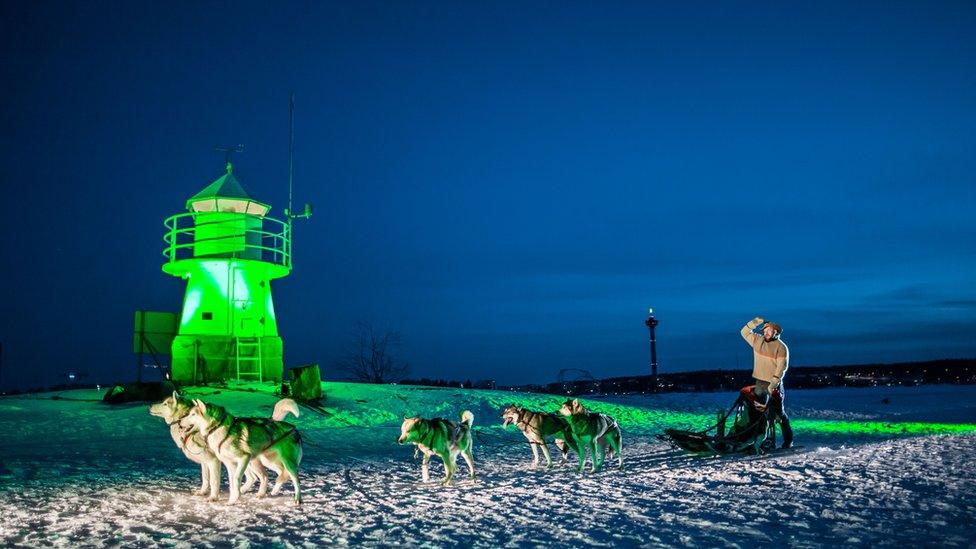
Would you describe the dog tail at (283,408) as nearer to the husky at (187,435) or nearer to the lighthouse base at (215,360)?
the husky at (187,435)

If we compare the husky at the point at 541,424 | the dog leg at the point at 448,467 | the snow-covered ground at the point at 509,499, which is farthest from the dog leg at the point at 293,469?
the husky at the point at 541,424

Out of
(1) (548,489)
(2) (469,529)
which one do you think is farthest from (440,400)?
(2) (469,529)

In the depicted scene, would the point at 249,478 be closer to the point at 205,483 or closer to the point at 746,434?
the point at 205,483

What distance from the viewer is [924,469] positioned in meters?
10.5

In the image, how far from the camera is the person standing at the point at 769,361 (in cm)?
1277

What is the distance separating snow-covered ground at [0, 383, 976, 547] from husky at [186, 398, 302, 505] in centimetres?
52

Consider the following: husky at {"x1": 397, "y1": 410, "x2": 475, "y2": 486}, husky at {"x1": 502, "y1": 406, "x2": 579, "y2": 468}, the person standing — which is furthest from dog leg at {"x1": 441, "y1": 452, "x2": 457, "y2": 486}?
the person standing

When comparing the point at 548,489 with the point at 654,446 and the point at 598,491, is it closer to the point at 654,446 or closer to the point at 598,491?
the point at 598,491

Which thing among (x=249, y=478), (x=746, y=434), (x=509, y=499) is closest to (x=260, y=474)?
(x=249, y=478)

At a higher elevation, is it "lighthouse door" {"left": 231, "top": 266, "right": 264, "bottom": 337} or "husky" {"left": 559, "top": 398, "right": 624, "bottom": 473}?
"lighthouse door" {"left": 231, "top": 266, "right": 264, "bottom": 337}

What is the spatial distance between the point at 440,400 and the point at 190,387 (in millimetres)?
8201

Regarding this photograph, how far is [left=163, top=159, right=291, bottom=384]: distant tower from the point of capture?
2536 centimetres

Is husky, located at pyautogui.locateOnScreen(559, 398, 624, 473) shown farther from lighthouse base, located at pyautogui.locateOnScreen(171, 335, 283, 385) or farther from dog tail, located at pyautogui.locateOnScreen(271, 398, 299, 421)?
lighthouse base, located at pyautogui.locateOnScreen(171, 335, 283, 385)

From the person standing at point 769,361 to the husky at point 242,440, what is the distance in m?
8.19
